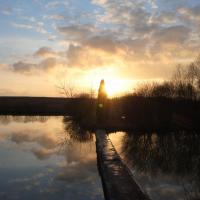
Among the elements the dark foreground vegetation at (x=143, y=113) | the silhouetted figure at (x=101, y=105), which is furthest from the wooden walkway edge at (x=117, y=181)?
the dark foreground vegetation at (x=143, y=113)

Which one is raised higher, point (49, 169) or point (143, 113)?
point (143, 113)

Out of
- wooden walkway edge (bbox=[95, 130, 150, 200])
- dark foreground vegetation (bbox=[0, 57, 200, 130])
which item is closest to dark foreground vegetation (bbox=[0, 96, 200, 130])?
dark foreground vegetation (bbox=[0, 57, 200, 130])

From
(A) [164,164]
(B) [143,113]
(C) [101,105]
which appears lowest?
(A) [164,164]

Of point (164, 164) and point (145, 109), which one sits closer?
point (164, 164)

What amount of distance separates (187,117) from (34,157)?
61.0ft

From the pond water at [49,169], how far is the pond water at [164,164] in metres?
1.43

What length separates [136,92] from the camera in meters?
35.1

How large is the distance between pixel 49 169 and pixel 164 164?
426 cm

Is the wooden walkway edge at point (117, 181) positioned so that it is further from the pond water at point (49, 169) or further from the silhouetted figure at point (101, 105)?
the silhouetted figure at point (101, 105)

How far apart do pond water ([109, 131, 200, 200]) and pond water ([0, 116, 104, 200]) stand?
1.43m

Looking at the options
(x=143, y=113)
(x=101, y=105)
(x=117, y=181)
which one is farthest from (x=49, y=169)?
(x=143, y=113)

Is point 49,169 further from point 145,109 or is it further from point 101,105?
point 145,109

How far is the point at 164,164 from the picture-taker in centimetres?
1273

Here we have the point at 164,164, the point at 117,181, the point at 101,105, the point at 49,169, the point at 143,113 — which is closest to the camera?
the point at 117,181
